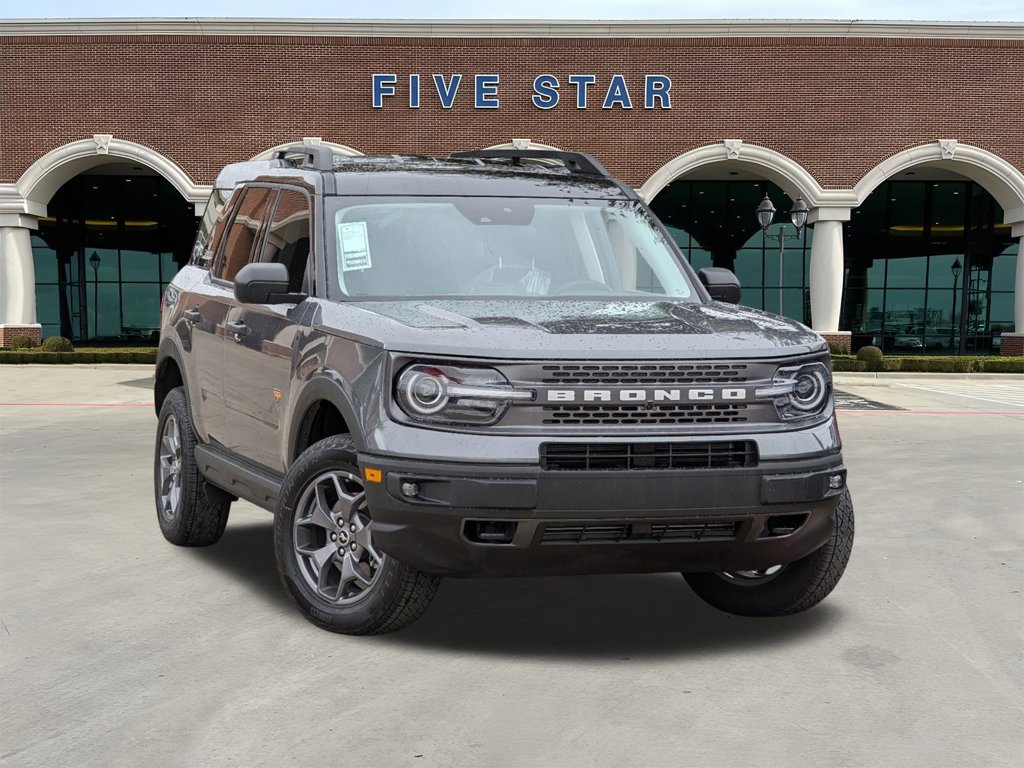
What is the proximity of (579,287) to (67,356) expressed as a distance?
91.5 ft

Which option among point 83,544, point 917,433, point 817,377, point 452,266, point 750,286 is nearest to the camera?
point 817,377

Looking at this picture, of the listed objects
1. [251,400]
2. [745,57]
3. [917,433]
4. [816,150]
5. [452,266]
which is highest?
[745,57]

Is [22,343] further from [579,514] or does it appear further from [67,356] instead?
[579,514]

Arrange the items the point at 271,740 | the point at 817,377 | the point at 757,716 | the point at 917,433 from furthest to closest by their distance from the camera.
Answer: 1. the point at 917,433
2. the point at 817,377
3. the point at 757,716
4. the point at 271,740

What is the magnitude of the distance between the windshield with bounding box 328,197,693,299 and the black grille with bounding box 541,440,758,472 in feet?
4.15

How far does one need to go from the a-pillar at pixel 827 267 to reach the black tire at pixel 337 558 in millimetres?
31995

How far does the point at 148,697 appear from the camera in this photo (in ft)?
15.1

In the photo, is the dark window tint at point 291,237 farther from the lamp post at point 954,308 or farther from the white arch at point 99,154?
the lamp post at point 954,308

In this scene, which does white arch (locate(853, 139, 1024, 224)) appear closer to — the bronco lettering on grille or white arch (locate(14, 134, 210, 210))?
white arch (locate(14, 134, 210, 210))

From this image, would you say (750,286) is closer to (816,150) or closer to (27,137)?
(816,150)

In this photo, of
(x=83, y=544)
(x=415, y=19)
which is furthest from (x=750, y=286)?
(x=83, y=544)

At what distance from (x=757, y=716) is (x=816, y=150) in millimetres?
33106

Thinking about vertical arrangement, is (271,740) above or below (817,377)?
below

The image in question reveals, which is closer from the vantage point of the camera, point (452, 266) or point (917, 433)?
point (452, 266)
